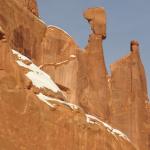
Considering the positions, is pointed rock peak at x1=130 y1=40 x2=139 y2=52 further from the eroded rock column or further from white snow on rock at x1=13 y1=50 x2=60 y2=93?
white snow on rock at x1=13 y1=50 x2=60 y2=93

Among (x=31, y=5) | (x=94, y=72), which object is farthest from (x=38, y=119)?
(x=94, y=72)

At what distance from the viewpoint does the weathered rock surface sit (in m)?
29.5

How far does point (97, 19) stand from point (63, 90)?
32.8 feet

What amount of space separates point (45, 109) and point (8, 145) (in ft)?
12.1

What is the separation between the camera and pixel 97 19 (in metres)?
55.4

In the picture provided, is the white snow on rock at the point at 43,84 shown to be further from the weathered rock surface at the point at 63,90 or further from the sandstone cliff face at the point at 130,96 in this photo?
the sandstone cliff face at the point at 130,96

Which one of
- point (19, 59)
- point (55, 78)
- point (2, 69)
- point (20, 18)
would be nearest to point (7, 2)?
point (20, 18)

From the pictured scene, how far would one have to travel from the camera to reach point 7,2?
44969 millimetres

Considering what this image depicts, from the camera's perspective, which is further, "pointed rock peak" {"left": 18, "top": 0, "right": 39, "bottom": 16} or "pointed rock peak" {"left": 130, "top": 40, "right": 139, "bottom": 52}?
"pointed rock peak" {"left": 130, "top": 40, "right": 139, "bottom": 52}

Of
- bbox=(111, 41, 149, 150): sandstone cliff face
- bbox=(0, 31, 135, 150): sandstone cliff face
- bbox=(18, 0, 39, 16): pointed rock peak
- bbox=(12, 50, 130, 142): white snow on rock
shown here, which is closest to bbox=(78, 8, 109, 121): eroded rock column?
bbox=(111, 41, 149, 150): sandstone cliff face

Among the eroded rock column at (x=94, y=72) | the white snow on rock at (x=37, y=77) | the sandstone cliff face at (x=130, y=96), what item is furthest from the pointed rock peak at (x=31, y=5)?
the white snow on rock at (x=37, y=77)

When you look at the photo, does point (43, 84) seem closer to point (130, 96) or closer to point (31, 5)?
point (31, 5)

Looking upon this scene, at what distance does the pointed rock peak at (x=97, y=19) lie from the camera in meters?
54.5

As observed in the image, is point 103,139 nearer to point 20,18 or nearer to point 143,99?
point 20,18
